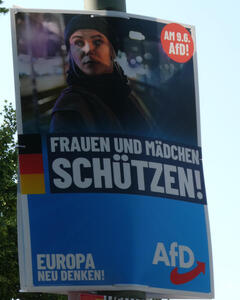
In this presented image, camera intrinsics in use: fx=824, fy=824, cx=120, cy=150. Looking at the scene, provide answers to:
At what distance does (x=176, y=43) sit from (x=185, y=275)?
359 centimetres

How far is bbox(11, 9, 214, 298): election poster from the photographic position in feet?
37.7

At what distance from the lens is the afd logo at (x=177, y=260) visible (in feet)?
38.8

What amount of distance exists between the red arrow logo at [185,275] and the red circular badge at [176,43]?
319 cm

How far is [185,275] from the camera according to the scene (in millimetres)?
11977

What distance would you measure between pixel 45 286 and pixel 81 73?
3.21m

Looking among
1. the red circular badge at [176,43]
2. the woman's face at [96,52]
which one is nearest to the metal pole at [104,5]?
the woman's face at [96,52]

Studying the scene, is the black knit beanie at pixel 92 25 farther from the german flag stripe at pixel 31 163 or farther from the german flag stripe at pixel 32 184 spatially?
the german flag stripe at pixel 32 184

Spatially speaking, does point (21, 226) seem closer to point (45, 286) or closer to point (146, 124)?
point (45, 286)

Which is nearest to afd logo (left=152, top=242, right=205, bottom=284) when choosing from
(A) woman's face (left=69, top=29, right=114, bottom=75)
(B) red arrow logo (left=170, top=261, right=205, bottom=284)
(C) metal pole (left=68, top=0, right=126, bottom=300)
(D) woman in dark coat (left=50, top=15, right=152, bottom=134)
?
(B) red arrow logo (left=170, top=261, right=205, bottom=284)

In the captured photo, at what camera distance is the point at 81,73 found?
483 inches

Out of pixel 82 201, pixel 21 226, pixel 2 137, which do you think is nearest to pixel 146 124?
pixel 82 201

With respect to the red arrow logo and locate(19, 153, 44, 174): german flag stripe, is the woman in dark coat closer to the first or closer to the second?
locate(19, 153, 44, 174): german flag stripe

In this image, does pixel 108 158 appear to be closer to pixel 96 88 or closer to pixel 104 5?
pixel 96 88

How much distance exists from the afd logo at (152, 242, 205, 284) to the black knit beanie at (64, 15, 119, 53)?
309 centimetres
